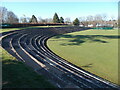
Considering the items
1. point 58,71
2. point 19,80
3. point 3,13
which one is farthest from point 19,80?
point 3,13

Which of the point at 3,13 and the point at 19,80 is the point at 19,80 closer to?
the point at 19,80

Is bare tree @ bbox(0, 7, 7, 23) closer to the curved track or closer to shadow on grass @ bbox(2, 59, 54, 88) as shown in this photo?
the curved track

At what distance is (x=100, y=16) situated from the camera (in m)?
101

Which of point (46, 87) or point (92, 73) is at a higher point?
point (46, 87)

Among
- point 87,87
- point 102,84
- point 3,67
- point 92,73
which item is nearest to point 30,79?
point 3,67

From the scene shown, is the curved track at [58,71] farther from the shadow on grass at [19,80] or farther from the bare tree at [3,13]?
the bare tree at [3,13]

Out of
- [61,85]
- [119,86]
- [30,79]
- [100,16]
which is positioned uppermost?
[100,16]

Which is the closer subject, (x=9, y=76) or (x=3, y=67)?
(x=9, y=76)

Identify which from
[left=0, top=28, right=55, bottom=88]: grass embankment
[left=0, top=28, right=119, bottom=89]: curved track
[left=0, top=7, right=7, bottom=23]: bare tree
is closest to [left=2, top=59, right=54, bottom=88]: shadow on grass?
[left=0, top=28, right=55, bottom=88]: grass embankment

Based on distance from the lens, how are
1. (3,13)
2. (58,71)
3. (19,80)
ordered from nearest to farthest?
1. (19,80)
2. (58,71)
3. (3,13)

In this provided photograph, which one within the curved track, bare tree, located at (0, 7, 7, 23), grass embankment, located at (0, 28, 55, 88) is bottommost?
the curved track

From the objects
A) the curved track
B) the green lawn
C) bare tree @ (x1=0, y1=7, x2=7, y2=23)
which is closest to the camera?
the green lawn

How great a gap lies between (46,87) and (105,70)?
5.62 metres

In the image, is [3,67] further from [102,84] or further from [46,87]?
[102,84]
